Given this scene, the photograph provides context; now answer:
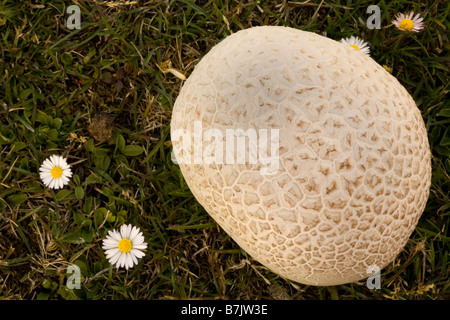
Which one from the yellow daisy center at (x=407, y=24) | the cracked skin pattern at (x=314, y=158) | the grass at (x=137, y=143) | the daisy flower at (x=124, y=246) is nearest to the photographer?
the cracked skin pattern at (x=314, y=158)

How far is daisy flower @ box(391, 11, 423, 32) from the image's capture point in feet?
9.09

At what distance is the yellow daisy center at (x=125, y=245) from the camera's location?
2.52 meters

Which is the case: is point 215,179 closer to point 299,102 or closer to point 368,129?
point 299,102

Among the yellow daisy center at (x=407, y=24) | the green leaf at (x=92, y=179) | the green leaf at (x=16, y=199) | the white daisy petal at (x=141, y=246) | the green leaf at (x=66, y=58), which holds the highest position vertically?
the yellow daisy center at (x=407, y=24)

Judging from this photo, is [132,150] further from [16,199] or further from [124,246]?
[16,199]

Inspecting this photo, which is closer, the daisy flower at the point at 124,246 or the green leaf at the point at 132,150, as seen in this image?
the daisy flower at the point at 124,246

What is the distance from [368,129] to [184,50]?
1503 mm

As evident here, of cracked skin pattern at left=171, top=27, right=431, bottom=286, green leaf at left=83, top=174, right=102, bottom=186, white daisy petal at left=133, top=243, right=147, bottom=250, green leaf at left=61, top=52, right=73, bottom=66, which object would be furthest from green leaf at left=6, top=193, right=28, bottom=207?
cracked skin pattern at left=171, top=27, right=431, bottom=286

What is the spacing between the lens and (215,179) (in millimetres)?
1995

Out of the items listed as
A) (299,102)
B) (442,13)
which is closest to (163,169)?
(299,102)

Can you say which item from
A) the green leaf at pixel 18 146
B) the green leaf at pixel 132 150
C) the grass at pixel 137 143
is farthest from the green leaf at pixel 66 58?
the green leaf at pixel 132 150

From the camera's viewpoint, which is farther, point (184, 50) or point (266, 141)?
point (184, 50)

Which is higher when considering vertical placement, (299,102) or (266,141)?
(299,102)

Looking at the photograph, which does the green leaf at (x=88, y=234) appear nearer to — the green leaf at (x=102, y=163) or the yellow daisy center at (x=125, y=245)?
the yellow daisy center at (x=125, y=245)
